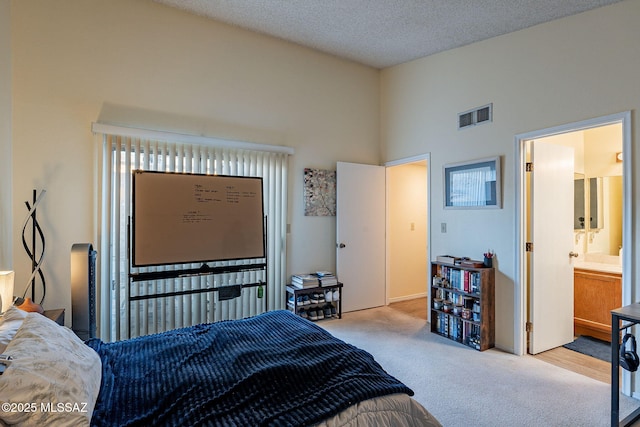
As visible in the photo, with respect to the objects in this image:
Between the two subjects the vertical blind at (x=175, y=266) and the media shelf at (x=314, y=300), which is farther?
the media shelf at (x=314, y=300)

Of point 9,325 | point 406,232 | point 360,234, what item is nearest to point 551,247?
point 406,232

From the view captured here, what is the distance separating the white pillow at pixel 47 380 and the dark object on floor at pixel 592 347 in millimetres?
4073

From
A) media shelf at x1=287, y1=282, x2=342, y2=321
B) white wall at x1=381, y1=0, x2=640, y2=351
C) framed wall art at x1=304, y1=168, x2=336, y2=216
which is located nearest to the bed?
media shelf at x1=287, y1=282, x2=342, y2=321

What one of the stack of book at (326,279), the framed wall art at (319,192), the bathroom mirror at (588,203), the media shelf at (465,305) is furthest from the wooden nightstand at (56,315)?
the bathroom mirror at (588,203)

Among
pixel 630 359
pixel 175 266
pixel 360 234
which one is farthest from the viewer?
pixel 360 234

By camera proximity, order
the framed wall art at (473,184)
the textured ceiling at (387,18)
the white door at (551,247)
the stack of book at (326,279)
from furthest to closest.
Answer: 1. the stack of book at (326,279)
2. the framed wall art at (473,184)
3. the white door at (551,247)
4. the textured ceiling at (387,18)

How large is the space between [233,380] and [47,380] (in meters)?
0.65

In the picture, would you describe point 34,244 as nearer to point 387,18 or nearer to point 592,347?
point 387,18

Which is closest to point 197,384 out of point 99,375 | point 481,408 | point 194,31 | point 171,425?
point 171,425

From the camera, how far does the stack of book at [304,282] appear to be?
3895mm

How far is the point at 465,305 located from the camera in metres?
3.40

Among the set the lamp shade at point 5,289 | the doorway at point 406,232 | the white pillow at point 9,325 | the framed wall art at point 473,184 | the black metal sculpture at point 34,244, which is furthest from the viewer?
the doorway at point 406,232

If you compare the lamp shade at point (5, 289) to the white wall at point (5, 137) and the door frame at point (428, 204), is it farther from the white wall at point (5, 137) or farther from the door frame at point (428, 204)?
the door frame at point (428, 204)

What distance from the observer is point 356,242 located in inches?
177
